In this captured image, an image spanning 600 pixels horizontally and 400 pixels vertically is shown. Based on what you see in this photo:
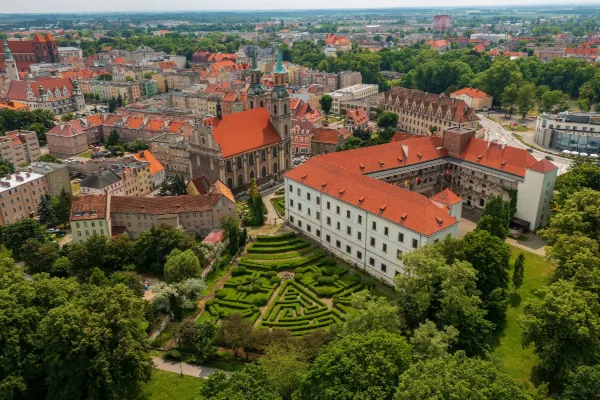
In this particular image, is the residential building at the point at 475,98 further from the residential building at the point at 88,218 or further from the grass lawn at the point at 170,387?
the grass lawn at the point at 170,387

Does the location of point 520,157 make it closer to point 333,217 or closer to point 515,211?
point 515,211

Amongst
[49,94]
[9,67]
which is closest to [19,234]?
[49,94]

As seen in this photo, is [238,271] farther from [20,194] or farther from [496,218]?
[20,194]

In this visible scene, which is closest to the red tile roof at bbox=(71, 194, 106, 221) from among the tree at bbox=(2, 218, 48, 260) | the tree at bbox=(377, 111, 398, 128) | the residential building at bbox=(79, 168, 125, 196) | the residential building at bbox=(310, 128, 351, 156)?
the tree at bbox=(2, 218, 48, 260)

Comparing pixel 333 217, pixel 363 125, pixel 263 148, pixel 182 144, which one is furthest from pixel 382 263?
pixel 363 125

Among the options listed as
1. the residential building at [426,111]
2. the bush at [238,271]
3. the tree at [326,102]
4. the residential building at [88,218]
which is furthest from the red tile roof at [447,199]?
the tree at [326,102]

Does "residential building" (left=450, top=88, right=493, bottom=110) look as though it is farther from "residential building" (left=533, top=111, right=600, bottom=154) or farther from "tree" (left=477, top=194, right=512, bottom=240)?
"tree" (left=477, top=194, right=512, bottom=240)
